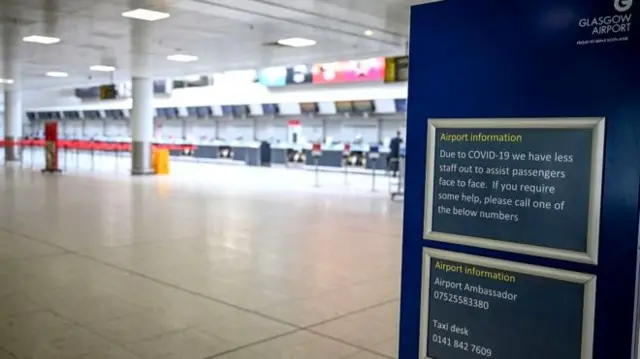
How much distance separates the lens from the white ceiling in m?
9.01

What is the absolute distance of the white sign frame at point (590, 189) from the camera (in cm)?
180

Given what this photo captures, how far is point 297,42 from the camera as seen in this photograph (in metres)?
12.4

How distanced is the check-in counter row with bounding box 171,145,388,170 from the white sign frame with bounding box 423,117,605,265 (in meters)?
17.1

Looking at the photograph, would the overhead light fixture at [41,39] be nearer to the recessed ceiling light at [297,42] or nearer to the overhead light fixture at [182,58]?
the overhead light fixture at [182,58]

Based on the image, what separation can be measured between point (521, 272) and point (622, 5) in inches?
35.1

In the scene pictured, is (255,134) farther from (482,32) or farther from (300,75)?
(482,32)

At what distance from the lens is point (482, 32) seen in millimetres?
1997

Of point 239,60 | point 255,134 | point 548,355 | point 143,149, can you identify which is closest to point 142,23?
point 239,60

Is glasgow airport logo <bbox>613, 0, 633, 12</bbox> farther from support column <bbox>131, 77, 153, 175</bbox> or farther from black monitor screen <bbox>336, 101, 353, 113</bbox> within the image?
black monitor screen <bbox>336, 101, 353, 113</bbox>

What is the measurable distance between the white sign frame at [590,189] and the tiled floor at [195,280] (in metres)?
1.52

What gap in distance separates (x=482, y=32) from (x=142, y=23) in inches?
374

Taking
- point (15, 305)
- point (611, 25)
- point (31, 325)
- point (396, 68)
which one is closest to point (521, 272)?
point (611, 25)

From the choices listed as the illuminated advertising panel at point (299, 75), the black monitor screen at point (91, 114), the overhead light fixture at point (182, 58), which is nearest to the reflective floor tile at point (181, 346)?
the overhead light fixture at point (182, 58)

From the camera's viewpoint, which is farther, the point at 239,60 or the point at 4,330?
the point at 239,60
